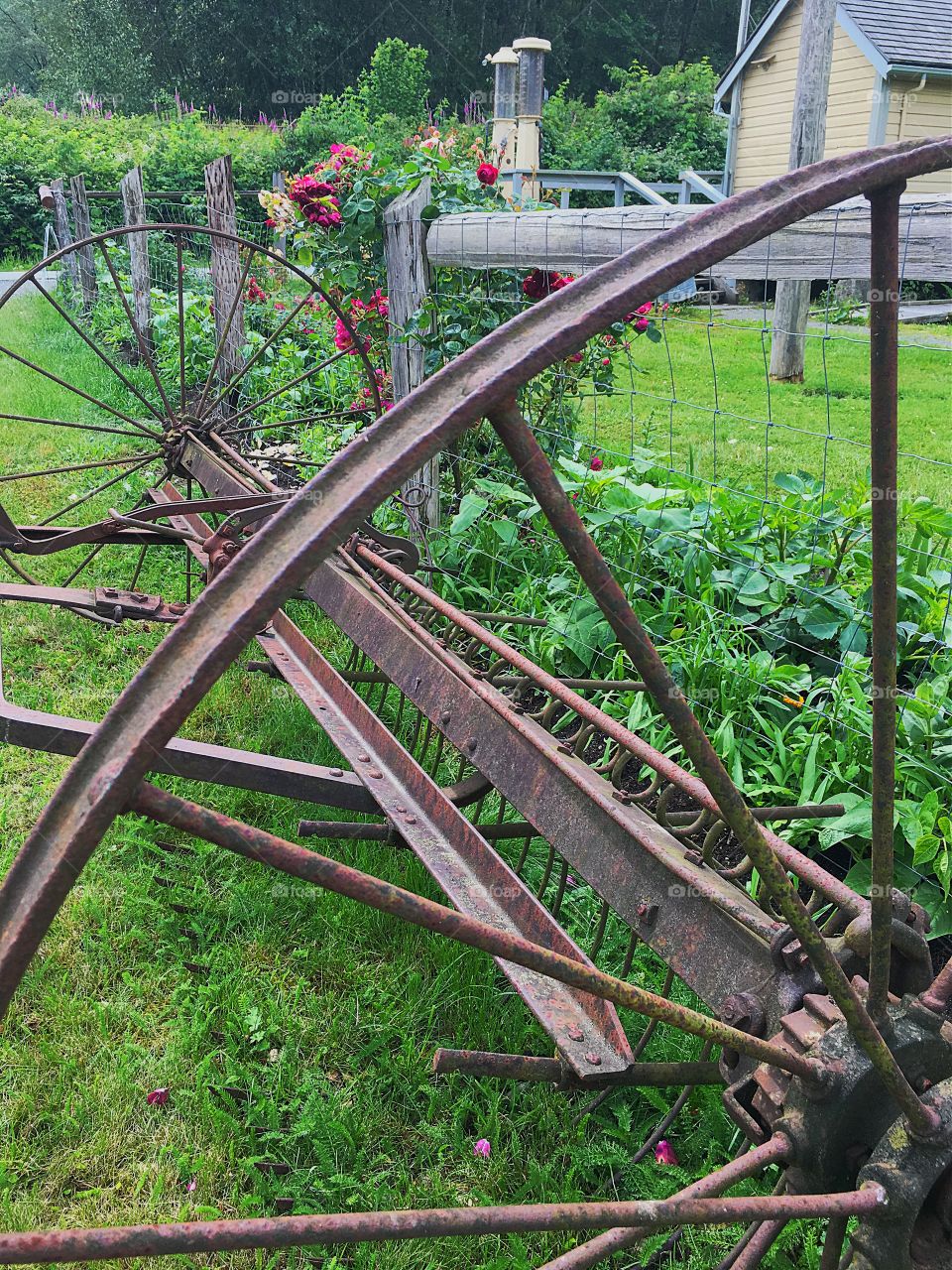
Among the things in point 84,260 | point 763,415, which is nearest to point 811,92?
point 763,415

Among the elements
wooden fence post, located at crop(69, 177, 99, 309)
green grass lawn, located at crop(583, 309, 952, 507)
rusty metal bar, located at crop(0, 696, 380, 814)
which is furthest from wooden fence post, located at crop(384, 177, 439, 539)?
wooden fence post, located at crop(69, 177, 99, 309)

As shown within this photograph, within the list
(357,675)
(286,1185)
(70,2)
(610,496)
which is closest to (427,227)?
(610,496)

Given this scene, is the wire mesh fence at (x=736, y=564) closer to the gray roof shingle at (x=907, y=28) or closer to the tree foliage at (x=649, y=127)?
the gray roof shingle at (x=907, y=28)

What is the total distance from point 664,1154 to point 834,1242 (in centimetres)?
64

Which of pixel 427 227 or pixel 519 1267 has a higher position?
pixel 427 227

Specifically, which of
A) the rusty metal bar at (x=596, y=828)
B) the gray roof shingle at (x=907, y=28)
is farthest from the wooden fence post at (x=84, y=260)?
the gray roof shingle at (x=907, y=28)

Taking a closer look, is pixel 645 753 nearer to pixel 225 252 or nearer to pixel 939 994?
pixel 939 994

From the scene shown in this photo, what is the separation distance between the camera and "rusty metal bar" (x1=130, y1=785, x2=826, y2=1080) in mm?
762

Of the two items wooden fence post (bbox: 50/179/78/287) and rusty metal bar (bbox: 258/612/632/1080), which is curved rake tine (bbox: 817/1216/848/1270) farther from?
wooden fence post (bbox: 50/179/78/287)

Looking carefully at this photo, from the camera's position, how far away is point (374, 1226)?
0.84 m

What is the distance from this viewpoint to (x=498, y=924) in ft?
5.13

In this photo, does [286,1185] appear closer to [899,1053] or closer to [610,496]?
[899,1053]

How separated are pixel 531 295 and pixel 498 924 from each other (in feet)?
10.2

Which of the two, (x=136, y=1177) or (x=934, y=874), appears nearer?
(x=136, y=1177)
